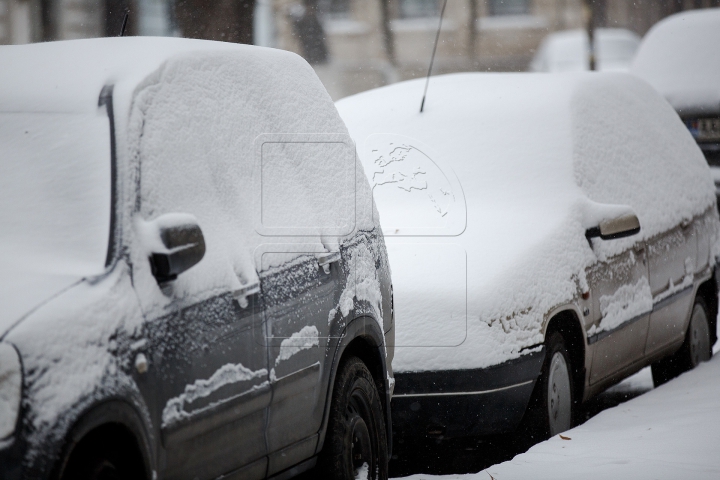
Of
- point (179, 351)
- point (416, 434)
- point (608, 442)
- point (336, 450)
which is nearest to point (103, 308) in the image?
point (179, 351)

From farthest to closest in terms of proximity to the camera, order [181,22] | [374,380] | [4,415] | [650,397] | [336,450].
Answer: [181,22] < [650,397] < [374,380] < [336,450] < [4,415]

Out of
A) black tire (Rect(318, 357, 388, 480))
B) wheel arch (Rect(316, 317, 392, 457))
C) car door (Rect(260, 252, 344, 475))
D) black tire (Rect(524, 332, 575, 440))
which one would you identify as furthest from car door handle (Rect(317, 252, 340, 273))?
black tire (Rect(524, 332, 575, 440))

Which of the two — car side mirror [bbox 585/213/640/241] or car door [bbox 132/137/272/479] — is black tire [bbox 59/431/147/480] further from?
car side mirror [bbox 585/213/640/241]

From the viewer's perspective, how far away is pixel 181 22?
39.6 ft

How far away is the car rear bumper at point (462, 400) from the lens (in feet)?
16.1

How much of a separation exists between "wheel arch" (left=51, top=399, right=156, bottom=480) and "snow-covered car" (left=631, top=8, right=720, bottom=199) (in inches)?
393

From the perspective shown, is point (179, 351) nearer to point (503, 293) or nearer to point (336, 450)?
point (336, 450)

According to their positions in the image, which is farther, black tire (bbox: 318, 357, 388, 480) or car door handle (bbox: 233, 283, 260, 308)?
black tire (bbox: 318, 357, 388, 480)

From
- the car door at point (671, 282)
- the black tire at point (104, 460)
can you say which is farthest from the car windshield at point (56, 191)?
the car door at point (671, 282)

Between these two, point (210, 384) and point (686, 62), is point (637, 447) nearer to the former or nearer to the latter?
point (210, 384)

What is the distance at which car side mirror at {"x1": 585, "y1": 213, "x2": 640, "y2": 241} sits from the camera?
561 centimetres

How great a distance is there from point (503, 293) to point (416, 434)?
29.7 inches

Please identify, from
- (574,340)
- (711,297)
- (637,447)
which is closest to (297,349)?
(637,447)

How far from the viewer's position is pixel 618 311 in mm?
5879
